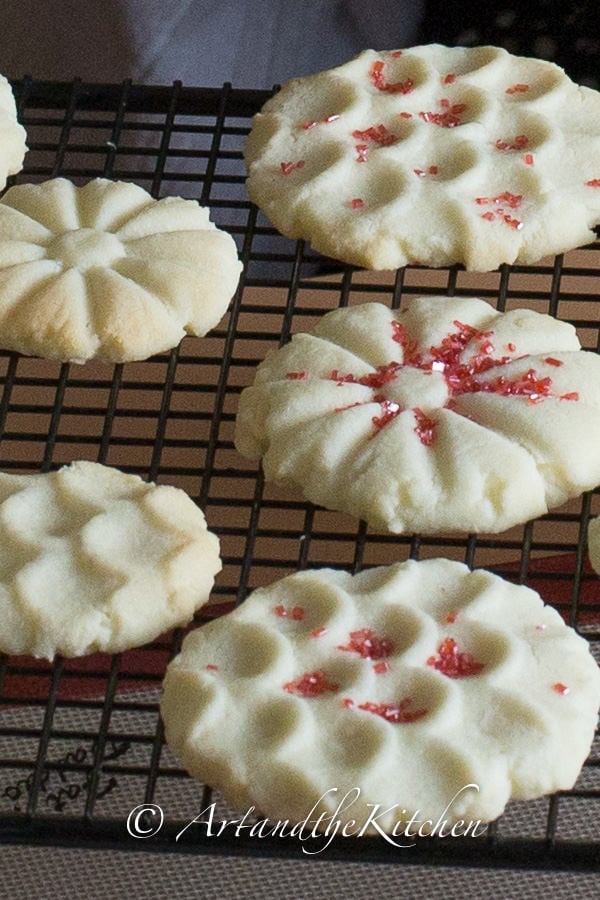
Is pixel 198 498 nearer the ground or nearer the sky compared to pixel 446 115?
nearer the ground

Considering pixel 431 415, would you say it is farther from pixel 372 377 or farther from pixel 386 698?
pixel 386 698

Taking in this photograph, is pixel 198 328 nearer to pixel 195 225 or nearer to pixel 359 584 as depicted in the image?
pixel 195 225

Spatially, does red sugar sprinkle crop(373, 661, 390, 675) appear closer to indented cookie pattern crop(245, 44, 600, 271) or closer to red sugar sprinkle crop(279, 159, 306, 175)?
indented cookie pattern crop(245, 44, 600, 271)

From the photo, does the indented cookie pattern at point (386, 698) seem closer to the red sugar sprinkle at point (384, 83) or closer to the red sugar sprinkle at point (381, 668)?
the red sugar sprinkle at point (381, 668)

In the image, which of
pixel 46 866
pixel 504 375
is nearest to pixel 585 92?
pixel 504 375

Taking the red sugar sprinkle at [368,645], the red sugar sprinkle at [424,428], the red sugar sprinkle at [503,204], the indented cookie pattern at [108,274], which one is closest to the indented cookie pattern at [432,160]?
the red sugar sprinkle at [503,204]

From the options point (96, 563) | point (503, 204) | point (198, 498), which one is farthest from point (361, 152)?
point (96, 563)
